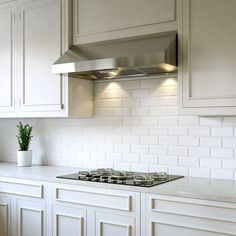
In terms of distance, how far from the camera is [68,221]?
2744 mm

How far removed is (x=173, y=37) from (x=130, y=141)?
3.32 feet

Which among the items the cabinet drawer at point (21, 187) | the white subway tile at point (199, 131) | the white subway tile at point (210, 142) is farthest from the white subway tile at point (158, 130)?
the cabinet drawer at point (21, 187)

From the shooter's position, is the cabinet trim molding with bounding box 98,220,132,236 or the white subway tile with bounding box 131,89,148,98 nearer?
the cabinet trim molding with bounding box 98,220,132,236

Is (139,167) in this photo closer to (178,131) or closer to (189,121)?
(178,131)

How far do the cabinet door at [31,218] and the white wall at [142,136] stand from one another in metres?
0.64

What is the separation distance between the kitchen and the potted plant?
0.13 metres

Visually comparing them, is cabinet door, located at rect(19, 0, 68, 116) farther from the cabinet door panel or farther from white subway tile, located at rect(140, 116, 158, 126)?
white subway tile, located at rect(140, 116, 158, 126)

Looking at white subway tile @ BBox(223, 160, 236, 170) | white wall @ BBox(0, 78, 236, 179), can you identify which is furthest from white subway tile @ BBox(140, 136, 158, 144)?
white subway tile @ BBox(223, 160, 236, 170)

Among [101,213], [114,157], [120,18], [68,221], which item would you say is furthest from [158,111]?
[68,221]

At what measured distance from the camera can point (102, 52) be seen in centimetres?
284

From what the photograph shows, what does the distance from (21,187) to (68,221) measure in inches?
21.8

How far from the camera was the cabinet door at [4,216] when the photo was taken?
312cm

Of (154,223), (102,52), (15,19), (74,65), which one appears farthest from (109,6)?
(154,223)

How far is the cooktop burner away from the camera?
98.7 inches
